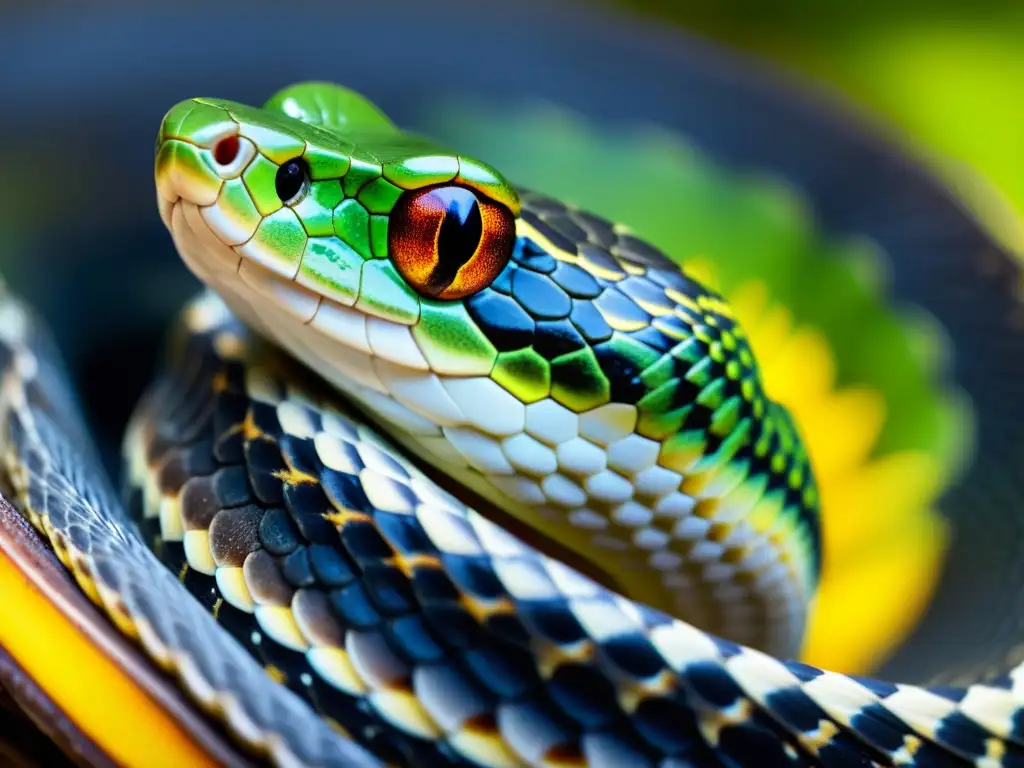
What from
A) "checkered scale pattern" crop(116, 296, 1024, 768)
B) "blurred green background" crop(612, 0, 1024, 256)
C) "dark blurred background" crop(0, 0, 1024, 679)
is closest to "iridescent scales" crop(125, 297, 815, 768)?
"checkered scale pattern" crop(116, 296, 1024, 768)

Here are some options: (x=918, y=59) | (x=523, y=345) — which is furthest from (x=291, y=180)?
(x=918, y=59)

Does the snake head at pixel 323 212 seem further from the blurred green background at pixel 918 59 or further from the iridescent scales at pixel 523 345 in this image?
A: the blurred green background at pixel 918 59

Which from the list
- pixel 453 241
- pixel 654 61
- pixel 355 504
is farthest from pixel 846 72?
pixel 355 504

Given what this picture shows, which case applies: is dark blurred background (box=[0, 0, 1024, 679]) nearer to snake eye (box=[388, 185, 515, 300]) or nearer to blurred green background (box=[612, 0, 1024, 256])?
blurred green background (box=[612, 0, 1024, 256])

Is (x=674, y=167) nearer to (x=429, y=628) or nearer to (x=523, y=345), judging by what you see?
(x=523, y=345)

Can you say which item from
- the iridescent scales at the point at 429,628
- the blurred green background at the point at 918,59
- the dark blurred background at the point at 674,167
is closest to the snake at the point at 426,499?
the iridescent scales at the point at 429,628
